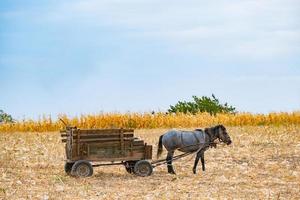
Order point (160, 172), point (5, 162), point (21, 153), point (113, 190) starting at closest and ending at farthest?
point (113, 190) → point (160, 172) → point (5, 162) → point (21, 153)

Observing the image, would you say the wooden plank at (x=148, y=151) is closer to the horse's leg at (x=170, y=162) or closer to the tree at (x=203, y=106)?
the horse's leg at (x=170, y=162)

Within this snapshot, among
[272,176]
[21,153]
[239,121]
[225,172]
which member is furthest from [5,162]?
[239,121]

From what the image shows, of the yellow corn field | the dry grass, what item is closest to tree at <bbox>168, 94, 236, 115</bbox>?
the yellow corn field

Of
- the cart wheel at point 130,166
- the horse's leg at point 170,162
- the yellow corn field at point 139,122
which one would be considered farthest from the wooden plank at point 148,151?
the yellow corn field at point 139,122

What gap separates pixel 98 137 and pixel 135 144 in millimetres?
929

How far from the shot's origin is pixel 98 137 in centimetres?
1653

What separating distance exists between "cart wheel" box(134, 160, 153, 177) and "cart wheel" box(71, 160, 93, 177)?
110cm

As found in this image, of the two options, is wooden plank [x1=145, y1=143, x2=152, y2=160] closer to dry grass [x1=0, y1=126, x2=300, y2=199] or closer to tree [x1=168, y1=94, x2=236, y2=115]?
dry grass [x1=0, y1=126, x2=300, y2=199]

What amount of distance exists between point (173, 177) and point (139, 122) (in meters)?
20.0

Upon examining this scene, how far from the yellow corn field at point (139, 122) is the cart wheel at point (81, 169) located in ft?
61.2

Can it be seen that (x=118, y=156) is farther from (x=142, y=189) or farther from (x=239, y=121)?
(x=239, y=121)

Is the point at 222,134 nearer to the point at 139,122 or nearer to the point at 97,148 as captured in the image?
the point at 97,148

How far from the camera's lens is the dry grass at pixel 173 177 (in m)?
13.8

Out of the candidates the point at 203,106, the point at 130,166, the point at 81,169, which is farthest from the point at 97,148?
the point at 203,106
